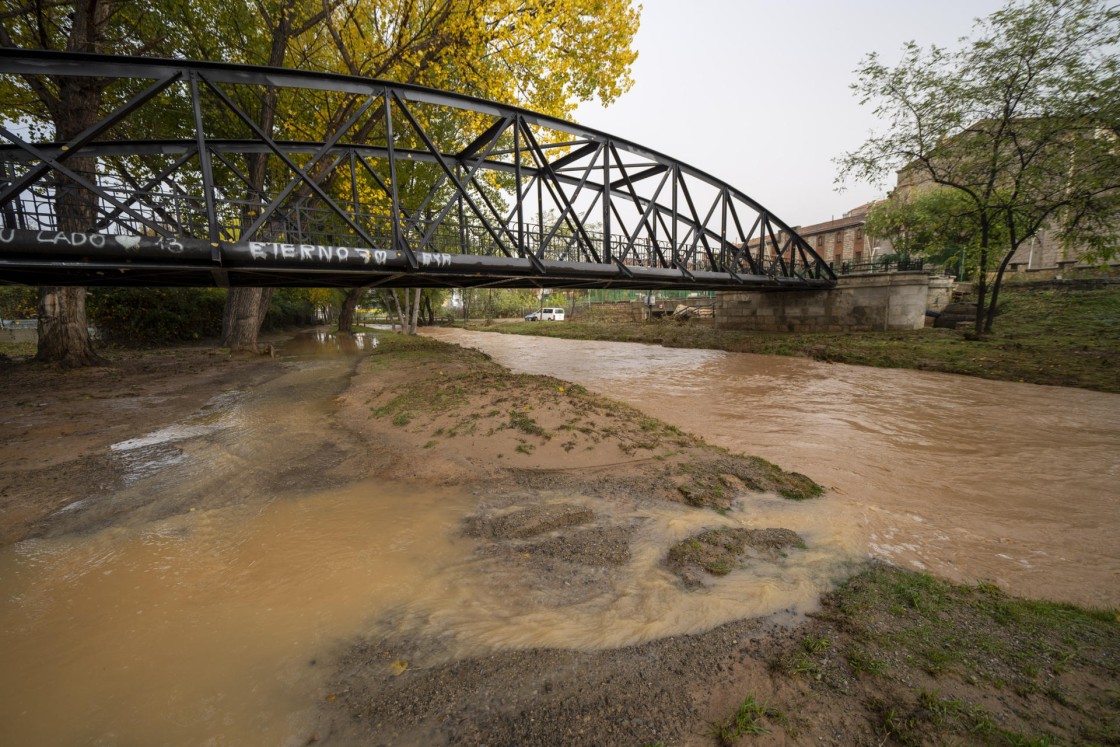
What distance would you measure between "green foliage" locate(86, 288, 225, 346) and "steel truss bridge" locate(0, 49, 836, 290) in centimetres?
481

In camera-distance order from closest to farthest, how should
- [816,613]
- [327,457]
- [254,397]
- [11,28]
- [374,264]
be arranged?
[816,613] < [327,457] < [374,264] < [254,397] < [11,28]

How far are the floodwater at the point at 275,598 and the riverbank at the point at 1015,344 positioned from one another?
42.5 ft

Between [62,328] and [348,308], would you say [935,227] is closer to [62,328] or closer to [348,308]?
[62,328]

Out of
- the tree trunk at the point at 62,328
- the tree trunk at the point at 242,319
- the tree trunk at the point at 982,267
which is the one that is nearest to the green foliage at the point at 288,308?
the tree trunk at the point at 242,319

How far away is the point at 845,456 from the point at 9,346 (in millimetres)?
24070

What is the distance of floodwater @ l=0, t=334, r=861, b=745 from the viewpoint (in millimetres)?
1910


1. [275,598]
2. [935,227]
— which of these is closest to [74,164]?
[275,598]

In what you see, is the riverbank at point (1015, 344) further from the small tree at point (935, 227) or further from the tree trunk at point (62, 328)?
the tree trunk at point (62, 328)

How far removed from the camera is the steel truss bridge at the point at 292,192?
5.79 m

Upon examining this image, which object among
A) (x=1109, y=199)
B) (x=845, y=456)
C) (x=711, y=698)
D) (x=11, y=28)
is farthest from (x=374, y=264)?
(x=1109, y=199)

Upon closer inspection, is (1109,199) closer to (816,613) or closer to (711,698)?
(816,613)

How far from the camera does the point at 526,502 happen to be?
13.4ft

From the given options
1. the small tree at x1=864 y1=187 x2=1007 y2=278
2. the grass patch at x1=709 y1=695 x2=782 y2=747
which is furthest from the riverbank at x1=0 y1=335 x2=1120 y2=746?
the small tree at x1=864 y1=187 x2=1007 y2=278

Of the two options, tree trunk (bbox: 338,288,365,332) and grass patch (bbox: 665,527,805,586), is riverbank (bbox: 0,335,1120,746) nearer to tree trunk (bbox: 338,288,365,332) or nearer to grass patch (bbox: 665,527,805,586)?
grass patch (bbox: 665,527,805,586)
